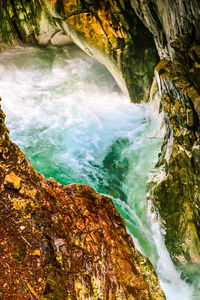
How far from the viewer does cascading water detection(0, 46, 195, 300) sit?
5.75 metres

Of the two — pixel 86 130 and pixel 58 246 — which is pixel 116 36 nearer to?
pixel 86 130

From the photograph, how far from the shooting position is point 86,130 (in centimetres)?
816

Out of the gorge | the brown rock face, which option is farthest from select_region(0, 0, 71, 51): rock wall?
the brown rock face

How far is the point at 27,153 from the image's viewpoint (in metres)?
7.24

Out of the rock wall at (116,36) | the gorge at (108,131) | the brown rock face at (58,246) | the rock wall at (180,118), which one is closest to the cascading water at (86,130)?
the gorge at (108,131)

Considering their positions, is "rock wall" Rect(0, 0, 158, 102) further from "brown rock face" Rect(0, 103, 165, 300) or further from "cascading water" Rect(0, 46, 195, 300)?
"brown rock face" Rect(0, 103, 165, 300)

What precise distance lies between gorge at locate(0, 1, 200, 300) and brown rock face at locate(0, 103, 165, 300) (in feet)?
0.06

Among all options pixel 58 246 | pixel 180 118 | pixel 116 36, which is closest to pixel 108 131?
pixel 116 36

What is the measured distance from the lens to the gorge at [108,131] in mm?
2891

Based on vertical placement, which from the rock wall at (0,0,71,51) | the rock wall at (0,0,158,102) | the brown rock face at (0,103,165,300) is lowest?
the brown rock face at (0,103,165,300)

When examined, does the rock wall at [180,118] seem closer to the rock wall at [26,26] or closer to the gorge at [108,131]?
the gorge at [108,131]

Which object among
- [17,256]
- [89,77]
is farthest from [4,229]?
[89,77]

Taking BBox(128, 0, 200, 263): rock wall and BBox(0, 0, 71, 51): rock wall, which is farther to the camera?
BBox(0, 0, 71, 51): rock wall

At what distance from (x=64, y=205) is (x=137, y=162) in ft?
13.6
